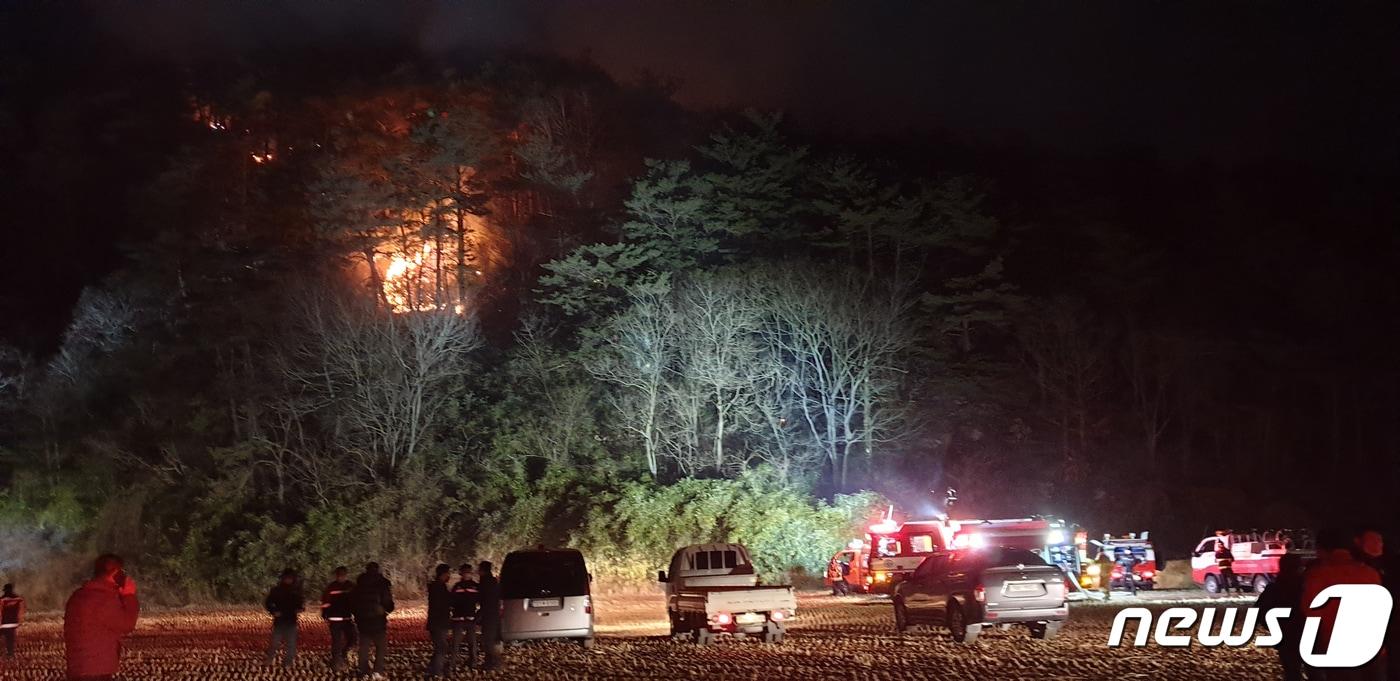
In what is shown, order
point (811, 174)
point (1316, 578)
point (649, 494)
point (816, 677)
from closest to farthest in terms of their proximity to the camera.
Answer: point (1316, 578) → point (816, 677) → point (649, 494) → point (811, 174)

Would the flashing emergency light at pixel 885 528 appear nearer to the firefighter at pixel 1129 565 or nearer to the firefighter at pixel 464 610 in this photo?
the firefighter at pixel 1129 565

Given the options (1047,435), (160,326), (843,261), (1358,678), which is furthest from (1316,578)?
(160,326)

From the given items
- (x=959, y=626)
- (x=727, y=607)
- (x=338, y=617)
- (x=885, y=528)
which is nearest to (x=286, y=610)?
(x=338, y=617)

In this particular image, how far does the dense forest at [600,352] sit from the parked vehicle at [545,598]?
15.5 metres

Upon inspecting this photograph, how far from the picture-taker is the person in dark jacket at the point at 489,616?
16.3 m

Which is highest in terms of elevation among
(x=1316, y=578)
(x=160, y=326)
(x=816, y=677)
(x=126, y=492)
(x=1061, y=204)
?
(x=1061, y=204)

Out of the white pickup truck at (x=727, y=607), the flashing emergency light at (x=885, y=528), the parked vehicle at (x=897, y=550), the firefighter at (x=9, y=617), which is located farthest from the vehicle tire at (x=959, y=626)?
the firefighter at (x=9, y=617)

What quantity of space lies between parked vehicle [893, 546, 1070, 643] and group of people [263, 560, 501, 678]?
21.1ft

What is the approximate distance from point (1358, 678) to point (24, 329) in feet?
193

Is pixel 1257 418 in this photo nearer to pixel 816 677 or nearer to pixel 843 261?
pixel 843 261

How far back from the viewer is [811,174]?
146 feet

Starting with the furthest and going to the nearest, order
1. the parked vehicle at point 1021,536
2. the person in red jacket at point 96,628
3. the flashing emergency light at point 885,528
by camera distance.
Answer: the flashing emergency light at point 885,528
the parked vehicle at point 1021,536
the person in red jacket at point 96,628

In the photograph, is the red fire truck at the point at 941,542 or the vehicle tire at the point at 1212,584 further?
the vehicle tire at the point at 1212,584

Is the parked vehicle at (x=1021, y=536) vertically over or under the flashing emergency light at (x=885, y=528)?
under
